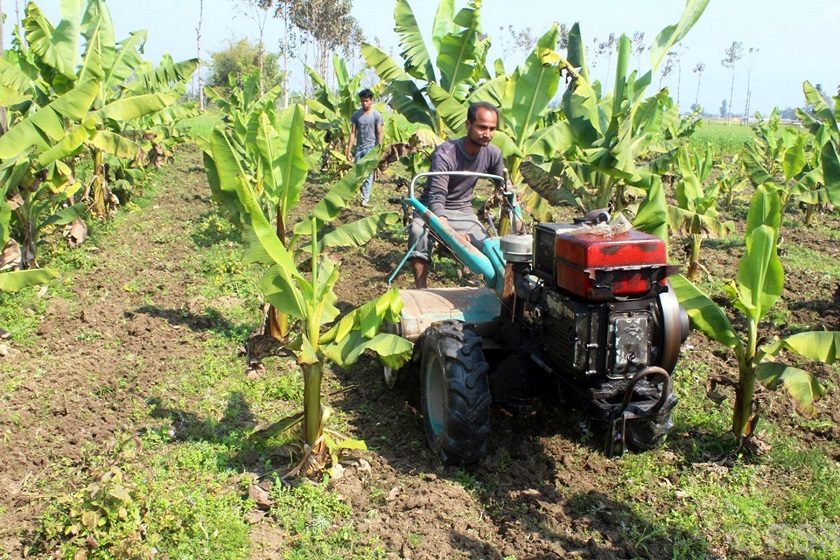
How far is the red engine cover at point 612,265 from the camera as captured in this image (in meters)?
3.65

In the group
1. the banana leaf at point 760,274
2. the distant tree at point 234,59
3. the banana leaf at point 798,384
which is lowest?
the banana leaf at point 798,384

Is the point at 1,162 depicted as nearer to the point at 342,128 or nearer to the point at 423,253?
the point at 423,253

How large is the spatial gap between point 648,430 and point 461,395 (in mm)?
1216

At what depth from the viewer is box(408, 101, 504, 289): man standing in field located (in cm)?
589

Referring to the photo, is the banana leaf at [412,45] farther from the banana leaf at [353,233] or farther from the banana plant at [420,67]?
the banana leaf at [353,233]

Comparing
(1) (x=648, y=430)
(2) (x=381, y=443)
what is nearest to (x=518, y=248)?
(1) (x=648, y=430)

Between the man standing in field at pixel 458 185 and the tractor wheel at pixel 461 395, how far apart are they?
5.30 feet

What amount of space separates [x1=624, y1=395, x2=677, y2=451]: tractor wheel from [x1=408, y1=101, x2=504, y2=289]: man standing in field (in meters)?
2.10

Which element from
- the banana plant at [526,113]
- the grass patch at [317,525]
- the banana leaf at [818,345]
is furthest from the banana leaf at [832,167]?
the grass patch at [317,525]

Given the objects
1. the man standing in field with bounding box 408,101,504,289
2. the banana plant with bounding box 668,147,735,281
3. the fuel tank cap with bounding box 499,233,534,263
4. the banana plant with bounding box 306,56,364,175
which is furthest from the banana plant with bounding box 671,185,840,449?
the banana plant with bounding box 306,56,364,175

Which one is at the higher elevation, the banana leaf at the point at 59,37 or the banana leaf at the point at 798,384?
the banana leaf at the point at 59,37

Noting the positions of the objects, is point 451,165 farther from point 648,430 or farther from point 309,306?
point 648,430

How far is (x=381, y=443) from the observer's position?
4.87 m

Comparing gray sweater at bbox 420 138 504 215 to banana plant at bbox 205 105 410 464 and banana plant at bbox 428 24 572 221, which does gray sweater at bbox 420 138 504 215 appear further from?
banana plant at bbox 428 24 572 221
